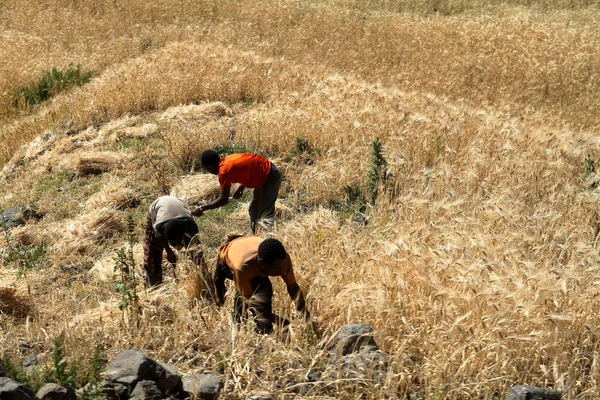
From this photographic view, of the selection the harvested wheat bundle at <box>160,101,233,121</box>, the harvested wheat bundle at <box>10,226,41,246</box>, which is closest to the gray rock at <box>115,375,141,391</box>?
the harvested wheat bundle at <box>10,226,41,246</box>

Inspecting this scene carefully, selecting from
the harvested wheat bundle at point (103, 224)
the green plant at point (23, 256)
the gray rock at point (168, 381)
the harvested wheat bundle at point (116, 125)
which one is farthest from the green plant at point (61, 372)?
the harvested wheat bundle at point (116, 125)

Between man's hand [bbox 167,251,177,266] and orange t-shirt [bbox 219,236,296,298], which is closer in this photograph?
orange t-shirt [bbox 219,236,296,298]

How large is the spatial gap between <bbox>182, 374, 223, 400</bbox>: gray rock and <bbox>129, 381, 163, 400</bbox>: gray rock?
0.24m

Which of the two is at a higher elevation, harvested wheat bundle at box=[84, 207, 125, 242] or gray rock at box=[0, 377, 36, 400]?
gray rock at box=[0, 377, 36, 400]

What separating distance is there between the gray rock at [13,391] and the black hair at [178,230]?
115 inches

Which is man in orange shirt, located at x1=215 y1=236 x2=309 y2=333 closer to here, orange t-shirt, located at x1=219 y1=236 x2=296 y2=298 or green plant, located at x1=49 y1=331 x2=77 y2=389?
orange t-shirt, located at x1=219 y1=236 x2=296 y2=298

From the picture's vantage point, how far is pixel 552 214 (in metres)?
7.79

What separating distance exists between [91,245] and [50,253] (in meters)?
0.44

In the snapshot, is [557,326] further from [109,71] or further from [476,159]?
[109,71]

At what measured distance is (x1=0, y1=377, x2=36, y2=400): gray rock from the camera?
13.5ft

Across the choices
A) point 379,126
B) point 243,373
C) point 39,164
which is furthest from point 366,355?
point 39,164

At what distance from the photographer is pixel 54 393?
4391 millimetres

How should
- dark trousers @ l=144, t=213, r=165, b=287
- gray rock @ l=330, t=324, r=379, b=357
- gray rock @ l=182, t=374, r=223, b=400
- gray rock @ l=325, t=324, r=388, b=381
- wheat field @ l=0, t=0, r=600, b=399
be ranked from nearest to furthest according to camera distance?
gray rock @ l=182, t=374, r=223, b=400, gray rock @ l=325, t=324, r=388, b=381, gray rock @ l=330, t=324, r=379, b=357, wheat field @ l=0, t=0, r=600, b=399, dark trousers @ l=144, t=213, r=165, b=287

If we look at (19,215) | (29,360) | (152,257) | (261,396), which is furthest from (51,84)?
(261,396)
